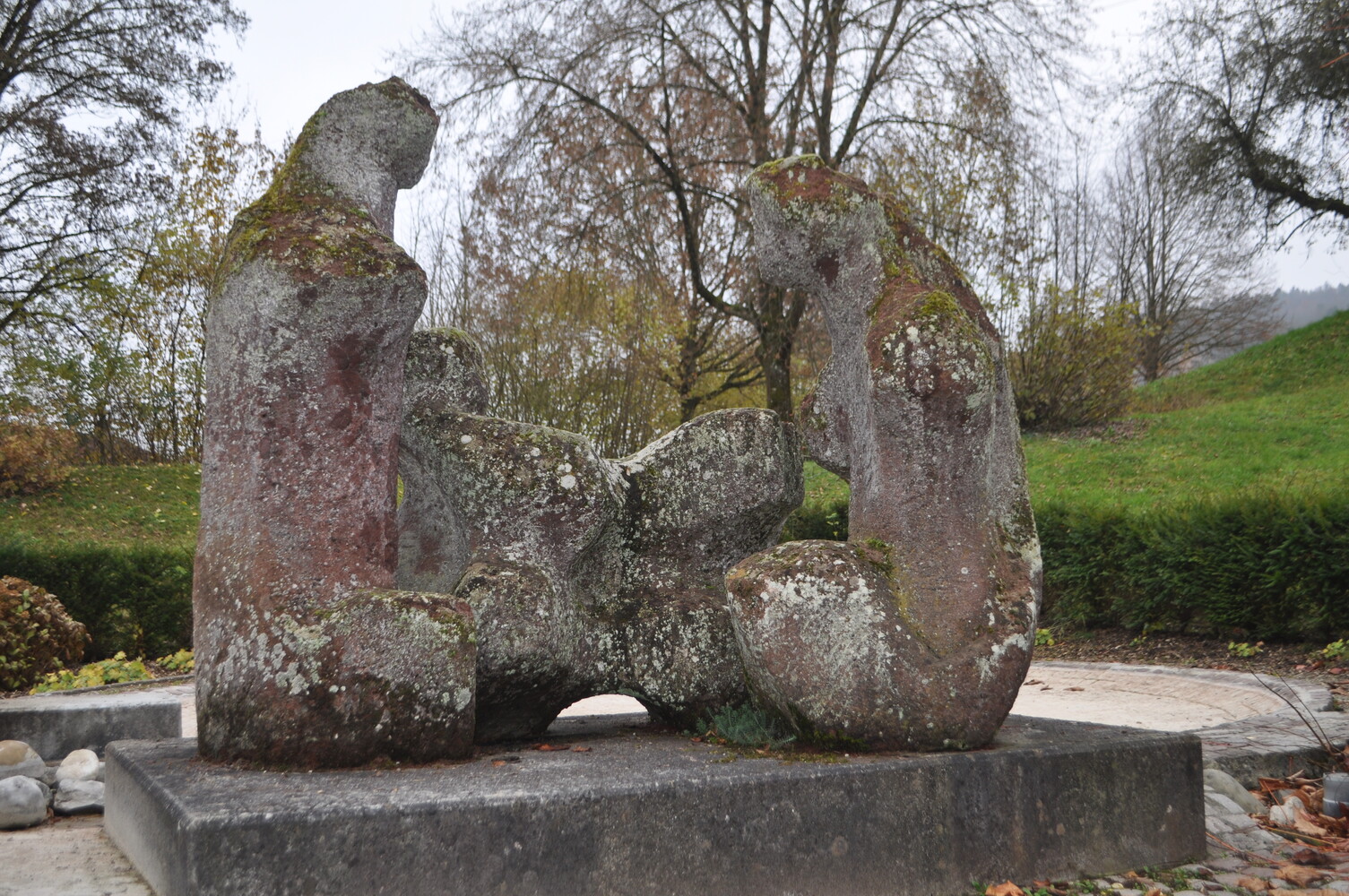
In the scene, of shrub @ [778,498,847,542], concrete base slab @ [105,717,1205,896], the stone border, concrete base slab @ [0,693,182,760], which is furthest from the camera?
shrub @ [778,498,847,542]

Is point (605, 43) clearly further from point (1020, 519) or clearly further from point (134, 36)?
point (1020, 519)

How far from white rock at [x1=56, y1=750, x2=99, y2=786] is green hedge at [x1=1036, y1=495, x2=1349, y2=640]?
310 inches

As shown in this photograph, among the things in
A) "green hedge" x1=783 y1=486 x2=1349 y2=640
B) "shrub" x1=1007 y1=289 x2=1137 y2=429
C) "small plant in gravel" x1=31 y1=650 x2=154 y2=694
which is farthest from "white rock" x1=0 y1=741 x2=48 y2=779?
"shrub" x1=1007 y1=289 x2=1137 y2=429

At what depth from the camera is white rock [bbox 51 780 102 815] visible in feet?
14.0

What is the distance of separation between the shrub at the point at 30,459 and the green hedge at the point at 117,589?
19.7 feet

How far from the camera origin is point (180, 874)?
8.18ft

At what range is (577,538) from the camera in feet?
12.8

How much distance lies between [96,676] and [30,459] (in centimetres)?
938

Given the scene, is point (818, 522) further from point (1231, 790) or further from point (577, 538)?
point (577, 538)

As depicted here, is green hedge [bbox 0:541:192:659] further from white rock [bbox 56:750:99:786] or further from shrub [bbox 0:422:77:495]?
white rock [bbox 56:750:99:786]

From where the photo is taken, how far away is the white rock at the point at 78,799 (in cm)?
428

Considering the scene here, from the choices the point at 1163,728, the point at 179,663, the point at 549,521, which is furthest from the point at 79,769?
the point at 179,663

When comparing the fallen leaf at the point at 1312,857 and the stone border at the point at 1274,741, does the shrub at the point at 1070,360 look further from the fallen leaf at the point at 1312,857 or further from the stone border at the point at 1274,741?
the fallen leaf at the point at 1312,857

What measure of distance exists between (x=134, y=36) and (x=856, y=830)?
21482 mm
